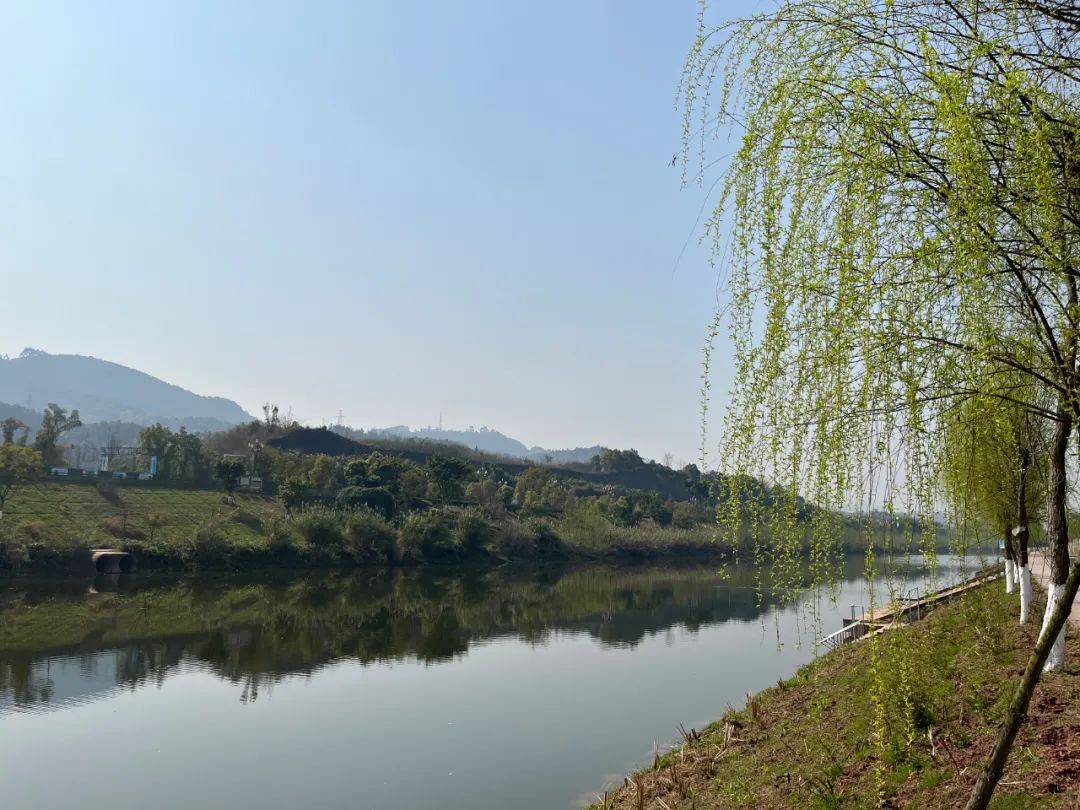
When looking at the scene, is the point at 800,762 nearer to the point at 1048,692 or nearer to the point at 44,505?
the point at 1048,692

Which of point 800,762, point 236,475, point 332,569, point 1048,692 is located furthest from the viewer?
point 236,475

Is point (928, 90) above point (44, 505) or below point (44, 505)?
above

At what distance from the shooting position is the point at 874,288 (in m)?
2.88

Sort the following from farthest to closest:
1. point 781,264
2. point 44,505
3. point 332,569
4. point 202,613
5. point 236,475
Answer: point 236,475
point 332,569
point 44,505
point 202,613
point 781,264

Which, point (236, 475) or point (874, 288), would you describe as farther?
point (236, 475)

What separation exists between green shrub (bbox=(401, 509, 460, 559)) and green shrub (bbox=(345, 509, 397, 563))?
761 mm

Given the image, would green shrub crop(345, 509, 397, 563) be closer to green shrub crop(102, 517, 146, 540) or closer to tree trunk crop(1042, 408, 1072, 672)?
green shrub crop(102, 517, 146, 540)

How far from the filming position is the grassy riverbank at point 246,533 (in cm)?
3155

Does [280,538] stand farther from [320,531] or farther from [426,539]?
[426,539]

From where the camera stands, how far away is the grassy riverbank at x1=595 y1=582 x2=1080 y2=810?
4.93m

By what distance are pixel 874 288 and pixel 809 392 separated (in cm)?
52

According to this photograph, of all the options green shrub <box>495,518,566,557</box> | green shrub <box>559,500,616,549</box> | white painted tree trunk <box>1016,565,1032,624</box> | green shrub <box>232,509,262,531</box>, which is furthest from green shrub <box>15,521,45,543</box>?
white painted tree trunk <box>1016,565,1032,624</box>

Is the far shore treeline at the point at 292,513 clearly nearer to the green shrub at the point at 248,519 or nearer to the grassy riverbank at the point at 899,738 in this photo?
the green shrub at the point at 248,519

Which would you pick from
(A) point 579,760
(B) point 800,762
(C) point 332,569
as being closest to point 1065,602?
(B) point 800,762
